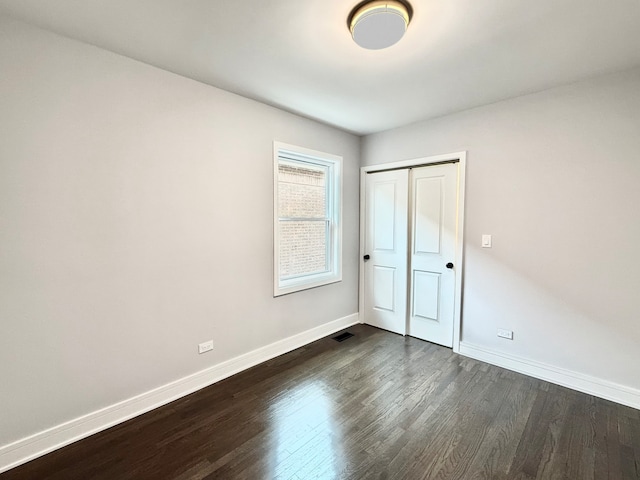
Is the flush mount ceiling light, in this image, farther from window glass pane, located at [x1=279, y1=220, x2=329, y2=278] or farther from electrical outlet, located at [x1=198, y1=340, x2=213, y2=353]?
electrical outlet, located at [x1=198, y1=340, x2=213, y2=353]

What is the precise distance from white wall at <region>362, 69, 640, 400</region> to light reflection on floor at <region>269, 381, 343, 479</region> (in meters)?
1.82

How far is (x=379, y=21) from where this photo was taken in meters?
1.52

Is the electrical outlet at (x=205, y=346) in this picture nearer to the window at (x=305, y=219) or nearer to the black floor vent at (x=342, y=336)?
the window at (x=305, y=219)

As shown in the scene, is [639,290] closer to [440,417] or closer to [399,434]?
[440,417]

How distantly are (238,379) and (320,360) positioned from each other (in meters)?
0.81

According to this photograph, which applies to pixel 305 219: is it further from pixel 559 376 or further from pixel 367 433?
pixel 559 376

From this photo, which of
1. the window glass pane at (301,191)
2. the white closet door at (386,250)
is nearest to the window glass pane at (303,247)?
the window glass pane at (301,191)

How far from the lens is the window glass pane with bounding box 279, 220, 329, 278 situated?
10.5ft

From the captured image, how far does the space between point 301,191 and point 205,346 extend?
75.1 inches

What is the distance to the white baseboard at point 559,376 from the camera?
2.21 meters

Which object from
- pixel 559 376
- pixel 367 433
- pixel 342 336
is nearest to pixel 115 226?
pixel 367 433

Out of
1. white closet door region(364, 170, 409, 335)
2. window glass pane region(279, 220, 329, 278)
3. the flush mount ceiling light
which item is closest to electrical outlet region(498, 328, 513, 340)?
white closet door region(364, 170, 409, 335)

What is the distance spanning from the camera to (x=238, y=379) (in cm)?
256

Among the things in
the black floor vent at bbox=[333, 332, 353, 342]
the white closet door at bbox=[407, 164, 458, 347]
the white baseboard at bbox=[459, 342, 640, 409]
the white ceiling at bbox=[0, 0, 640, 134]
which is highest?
the white ceiling at bbox=[0, 0, 640, 134]
